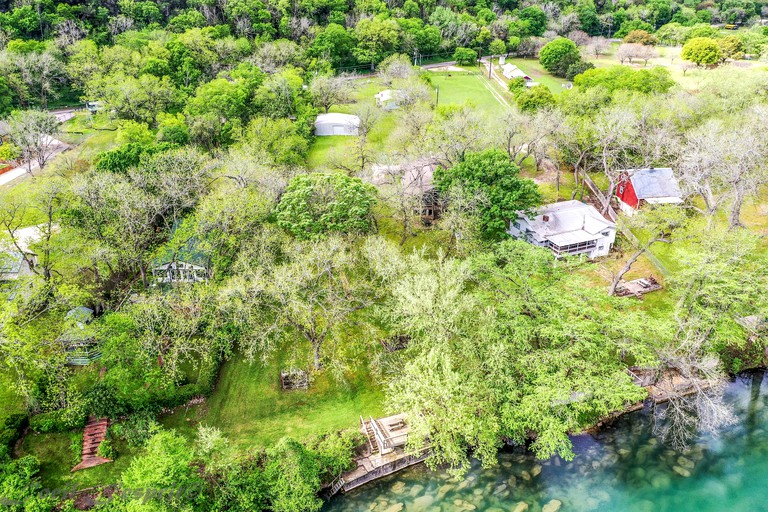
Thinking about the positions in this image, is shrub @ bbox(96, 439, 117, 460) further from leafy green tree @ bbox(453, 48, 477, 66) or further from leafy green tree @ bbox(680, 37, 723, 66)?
leafy green tree @ bbox(680, 37, 723, 66)

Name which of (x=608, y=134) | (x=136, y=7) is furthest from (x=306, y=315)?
(x=136, y=7)

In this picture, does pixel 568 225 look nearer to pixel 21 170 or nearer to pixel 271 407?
pixel 271 407

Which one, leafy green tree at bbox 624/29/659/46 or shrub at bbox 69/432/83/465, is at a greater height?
leafy green tree at bbox 624/29/659/46

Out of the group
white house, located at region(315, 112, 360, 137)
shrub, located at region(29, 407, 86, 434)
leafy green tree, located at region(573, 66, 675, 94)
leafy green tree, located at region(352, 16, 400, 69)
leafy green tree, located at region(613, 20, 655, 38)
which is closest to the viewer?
shrub, located at region(29, 407, 86, 434)

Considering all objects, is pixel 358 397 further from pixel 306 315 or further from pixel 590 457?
pixel 590 457

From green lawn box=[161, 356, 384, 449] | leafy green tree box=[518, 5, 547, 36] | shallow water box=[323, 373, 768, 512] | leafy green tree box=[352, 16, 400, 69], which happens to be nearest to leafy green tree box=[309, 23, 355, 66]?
leafy green tree box=[352, 16, 400, 69]

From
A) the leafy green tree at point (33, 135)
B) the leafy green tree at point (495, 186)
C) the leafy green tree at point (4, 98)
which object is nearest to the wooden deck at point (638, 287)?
the leafy green tree at point (495, 186)
